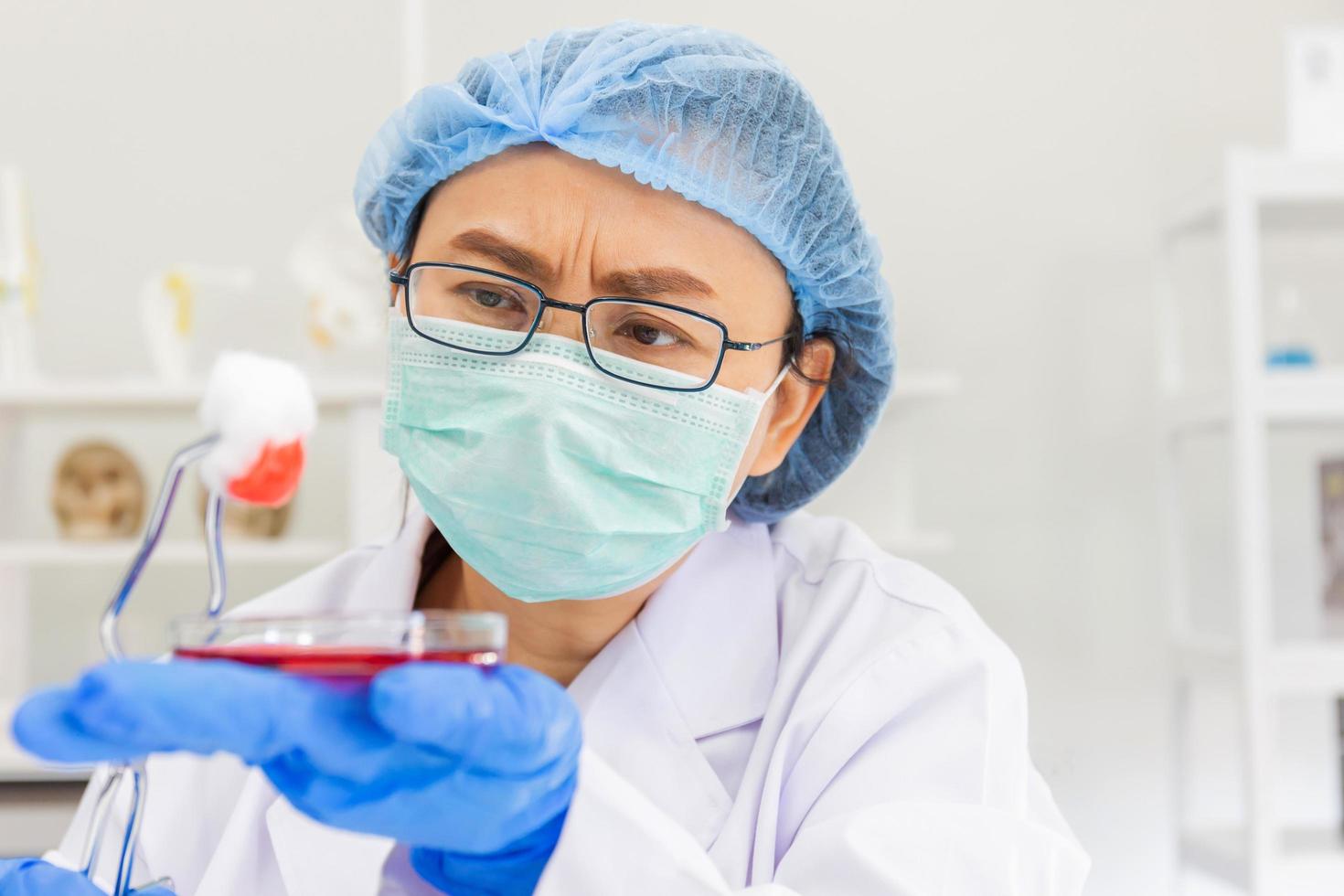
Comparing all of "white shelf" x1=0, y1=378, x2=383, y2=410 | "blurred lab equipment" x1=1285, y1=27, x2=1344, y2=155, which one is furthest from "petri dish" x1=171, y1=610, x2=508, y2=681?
"blurred lab equipment" x1=1285, y1=27, x2=1344, y2=155

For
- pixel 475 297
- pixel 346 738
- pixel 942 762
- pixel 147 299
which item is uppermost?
pixel 147 299

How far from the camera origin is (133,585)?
62 cm

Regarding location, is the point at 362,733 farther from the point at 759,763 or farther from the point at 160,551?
the point at 160,551

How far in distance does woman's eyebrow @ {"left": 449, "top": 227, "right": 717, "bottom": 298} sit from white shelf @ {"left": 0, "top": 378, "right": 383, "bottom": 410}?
119 cm

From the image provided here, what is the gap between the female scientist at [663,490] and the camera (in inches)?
39.5

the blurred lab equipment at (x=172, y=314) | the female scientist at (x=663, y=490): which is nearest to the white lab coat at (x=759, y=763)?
the female scientist at (x=663, y=490)

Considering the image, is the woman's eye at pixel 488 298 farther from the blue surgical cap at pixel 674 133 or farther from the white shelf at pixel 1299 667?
the white shelf at pixel 1299 667

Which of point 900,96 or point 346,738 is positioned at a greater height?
point 900,96

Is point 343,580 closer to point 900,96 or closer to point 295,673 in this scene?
point 295,673

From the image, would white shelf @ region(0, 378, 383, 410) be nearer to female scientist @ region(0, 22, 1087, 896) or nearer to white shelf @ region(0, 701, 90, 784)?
white shelf @ region(0, 701, 90, 784)

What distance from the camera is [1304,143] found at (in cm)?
226

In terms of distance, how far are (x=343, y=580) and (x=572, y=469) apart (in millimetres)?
395

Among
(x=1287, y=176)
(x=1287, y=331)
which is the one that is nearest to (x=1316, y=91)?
(x=1287, y=176)

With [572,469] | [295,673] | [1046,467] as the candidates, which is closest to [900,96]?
[1046,467]
